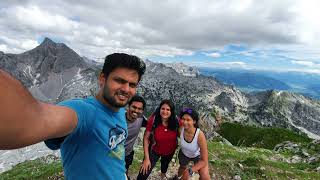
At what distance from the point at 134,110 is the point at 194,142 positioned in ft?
8.30

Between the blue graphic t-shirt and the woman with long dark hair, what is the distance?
291 inches

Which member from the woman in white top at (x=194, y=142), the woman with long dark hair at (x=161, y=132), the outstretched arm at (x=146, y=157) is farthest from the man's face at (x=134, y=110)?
the woman in white top at (x=194, y=142)

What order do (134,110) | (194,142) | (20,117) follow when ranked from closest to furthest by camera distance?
(20,117) < (134,110) < (194,142)

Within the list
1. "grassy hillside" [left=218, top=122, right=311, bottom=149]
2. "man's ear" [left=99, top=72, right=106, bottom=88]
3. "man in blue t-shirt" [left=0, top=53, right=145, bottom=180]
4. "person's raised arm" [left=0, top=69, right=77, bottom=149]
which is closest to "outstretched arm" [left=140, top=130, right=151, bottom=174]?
"man in blue t-shirt" [left=0, top=53, right=145, bottom=180]

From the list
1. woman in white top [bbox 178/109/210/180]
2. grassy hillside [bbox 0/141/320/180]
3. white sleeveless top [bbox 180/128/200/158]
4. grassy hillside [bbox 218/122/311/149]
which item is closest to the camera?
woman in white top [bbox 178/109/210/180]

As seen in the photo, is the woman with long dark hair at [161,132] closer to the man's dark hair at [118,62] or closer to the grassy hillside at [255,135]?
the man's dark hair at [118,62]

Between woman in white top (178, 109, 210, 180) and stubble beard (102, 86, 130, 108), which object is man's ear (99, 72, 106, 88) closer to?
stubble beard (102, 86, 130, 108)

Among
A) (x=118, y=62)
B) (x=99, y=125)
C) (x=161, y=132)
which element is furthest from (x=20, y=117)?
(x=161, y=132)

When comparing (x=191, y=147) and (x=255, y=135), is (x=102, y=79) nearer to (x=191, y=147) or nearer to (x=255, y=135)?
(x=191, y=147)

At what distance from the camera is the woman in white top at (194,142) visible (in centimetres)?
1209

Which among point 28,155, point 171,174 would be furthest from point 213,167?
point 28,155

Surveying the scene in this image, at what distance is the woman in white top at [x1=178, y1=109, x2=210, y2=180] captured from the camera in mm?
12094

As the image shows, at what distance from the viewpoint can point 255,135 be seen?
9312 centimetres

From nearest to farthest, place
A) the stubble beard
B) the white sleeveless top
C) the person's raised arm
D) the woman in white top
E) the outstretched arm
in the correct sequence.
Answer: the person's raised arm → the stubble beard → the woman in white top → the white sleeveless top → the outstretched arm
